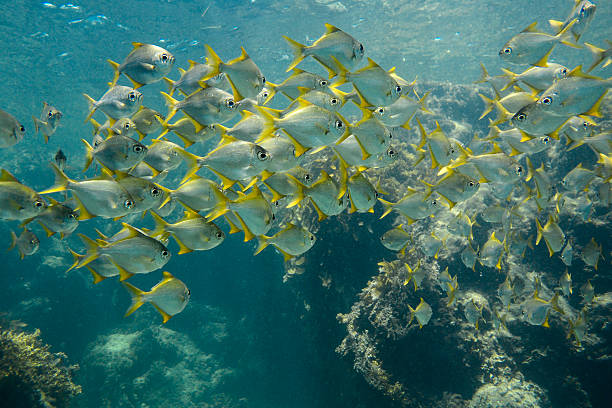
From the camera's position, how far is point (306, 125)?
2834 mm

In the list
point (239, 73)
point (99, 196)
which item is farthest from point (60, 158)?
point (239, 73)

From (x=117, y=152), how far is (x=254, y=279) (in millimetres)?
12196

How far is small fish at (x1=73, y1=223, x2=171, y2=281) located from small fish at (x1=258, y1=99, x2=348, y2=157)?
1575 millimetres

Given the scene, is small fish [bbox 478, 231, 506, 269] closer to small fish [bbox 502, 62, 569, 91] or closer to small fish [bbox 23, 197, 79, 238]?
small fish [bbox 502, 62, 569, 91]

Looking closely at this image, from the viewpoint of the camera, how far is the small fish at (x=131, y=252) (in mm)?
2924

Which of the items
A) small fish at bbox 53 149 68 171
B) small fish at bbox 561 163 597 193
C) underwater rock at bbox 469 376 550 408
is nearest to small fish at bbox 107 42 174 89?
small fish at bbox 53 149 68 171

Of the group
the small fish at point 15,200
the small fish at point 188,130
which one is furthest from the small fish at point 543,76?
the small fish at point 15,200

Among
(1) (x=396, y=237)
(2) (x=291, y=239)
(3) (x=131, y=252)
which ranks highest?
(3) (x=131, y=252)

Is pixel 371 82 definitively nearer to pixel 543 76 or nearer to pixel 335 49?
pixel 335 49

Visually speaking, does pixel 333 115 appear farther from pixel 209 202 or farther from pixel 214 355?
pixel 214 355

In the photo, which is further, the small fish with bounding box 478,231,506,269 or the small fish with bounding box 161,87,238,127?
the small fish with bounding box 478,231,506,269

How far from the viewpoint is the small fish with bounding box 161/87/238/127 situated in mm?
3447

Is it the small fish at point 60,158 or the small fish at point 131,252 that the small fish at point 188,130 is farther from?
the small fish at point 60,158

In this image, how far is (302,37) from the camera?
24.3m
